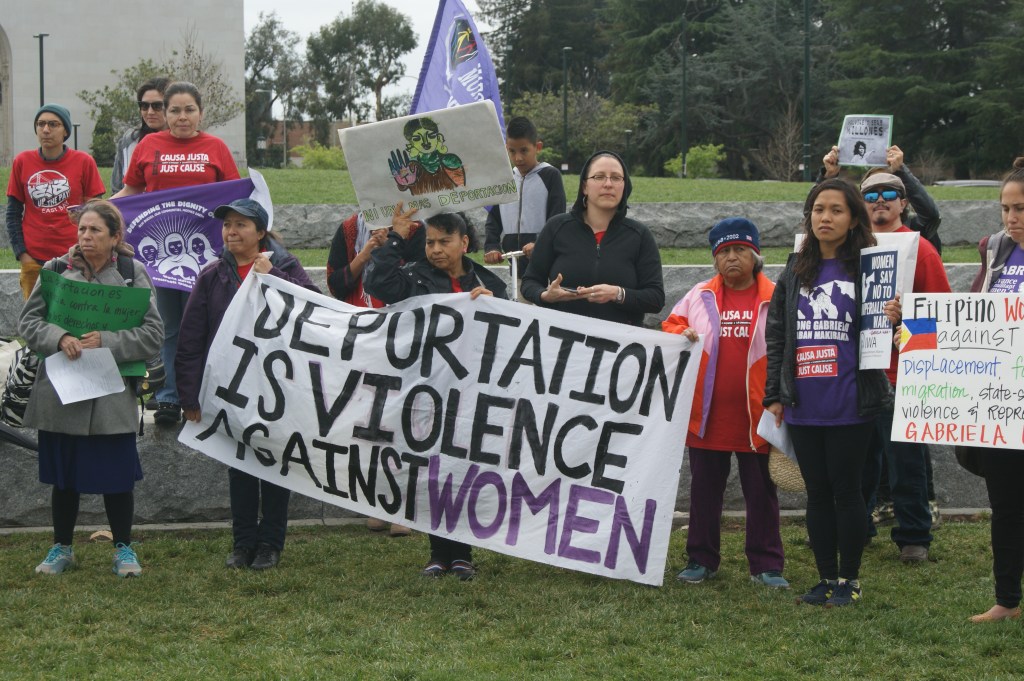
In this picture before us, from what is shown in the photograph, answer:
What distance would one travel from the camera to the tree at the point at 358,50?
6862 centimetres

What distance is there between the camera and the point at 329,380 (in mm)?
6176

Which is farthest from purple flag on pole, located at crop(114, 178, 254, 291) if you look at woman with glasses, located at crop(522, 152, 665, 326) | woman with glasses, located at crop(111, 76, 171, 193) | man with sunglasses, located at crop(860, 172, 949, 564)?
man with sunglasses, located at crop(860, 172, 949, 564)

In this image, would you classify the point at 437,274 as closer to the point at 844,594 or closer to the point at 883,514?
the point at 844,594

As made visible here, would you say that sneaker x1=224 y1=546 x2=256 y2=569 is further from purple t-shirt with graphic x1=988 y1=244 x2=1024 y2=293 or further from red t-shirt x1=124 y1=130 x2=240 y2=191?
purple t-shirt with graphic x1=988 y1=244 x2=1024 y2=293

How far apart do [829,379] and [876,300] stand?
40cm

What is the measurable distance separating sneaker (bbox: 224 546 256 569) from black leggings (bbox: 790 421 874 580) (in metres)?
2.79

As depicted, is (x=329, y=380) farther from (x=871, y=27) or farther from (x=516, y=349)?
(x=871, y=27)

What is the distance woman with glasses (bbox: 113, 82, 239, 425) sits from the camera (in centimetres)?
745

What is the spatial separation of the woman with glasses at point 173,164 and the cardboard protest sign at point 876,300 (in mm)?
4032

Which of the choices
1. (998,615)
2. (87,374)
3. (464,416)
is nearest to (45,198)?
(87,374)

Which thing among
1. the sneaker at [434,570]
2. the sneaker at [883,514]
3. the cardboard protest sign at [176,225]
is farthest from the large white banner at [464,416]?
the sneaker at [883,514]

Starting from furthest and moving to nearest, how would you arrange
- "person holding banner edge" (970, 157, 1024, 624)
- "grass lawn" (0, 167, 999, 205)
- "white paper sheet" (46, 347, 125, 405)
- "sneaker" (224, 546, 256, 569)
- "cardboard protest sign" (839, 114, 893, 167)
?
1. "grass lawn" (0, 167, 999, 205)
2. "cardboard protest sign" (839, 114, 893, 167)
3. "sneaker" (224, 546, 256, 569)
4. "white paper sheet" (46, 347, 125, 405)
5. "person holding banner edge" (970, 157, 1024, 624)

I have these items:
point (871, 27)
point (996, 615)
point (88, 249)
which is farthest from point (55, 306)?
point (871, 27)

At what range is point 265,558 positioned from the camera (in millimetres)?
6289
